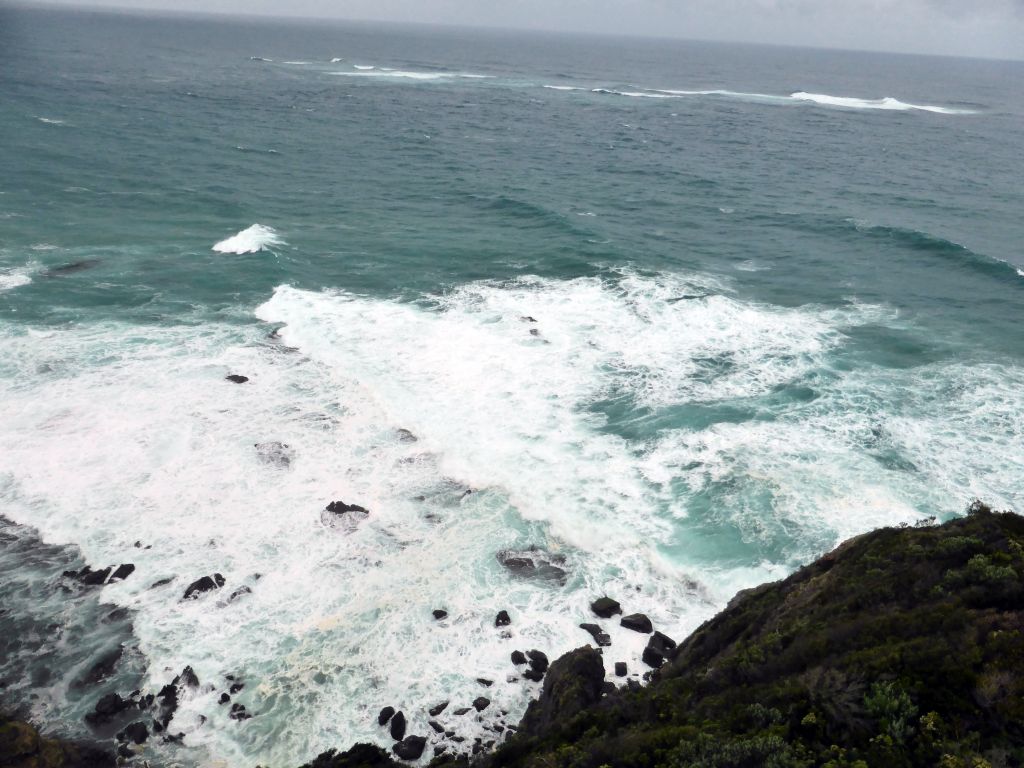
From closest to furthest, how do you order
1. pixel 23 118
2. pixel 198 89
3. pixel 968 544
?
pixel 968 544 → pixel 23 118 → pixel 198 89

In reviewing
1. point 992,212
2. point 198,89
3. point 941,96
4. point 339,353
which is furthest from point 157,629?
point 941,96

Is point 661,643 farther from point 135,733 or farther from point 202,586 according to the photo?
point 135,733

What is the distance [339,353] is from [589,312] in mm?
17483

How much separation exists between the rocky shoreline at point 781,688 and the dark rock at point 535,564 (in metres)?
2.06

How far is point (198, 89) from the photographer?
131 m

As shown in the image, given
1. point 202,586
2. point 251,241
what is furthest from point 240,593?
point 251,241

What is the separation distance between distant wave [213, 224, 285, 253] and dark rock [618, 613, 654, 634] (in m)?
44.0

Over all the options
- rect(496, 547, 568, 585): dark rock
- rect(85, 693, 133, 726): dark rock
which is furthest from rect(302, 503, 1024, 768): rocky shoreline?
rect(85, 693, 133, 726): dark rock

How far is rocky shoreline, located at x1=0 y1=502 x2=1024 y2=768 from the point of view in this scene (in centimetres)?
1395

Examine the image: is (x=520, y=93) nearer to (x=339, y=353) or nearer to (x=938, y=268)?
(x=938, y=268)

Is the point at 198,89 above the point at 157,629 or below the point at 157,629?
above

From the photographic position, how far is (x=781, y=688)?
1609 centimetres

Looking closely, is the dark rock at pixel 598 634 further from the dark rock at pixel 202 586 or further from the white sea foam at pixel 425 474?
the dark rock at pixel 202 586

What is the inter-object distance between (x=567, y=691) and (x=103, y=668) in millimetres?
15457
